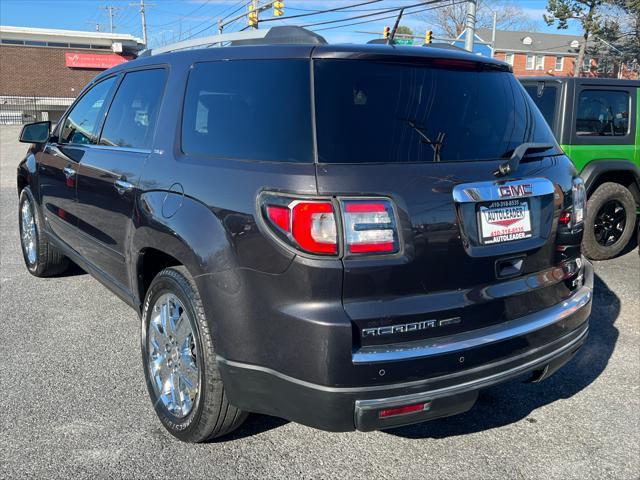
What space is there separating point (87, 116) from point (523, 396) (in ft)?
11.8

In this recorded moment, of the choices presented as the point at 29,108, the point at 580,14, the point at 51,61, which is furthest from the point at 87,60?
the point at 580,14

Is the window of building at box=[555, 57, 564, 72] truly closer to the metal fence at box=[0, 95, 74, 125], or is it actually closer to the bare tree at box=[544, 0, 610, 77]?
the bare tree at box=[544, 0, 610, 77]

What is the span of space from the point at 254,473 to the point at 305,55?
1873 millimetres

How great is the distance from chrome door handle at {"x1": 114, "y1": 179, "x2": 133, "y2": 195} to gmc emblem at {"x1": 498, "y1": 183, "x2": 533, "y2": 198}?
197 cm

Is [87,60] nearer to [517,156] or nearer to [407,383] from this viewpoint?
[517,156]

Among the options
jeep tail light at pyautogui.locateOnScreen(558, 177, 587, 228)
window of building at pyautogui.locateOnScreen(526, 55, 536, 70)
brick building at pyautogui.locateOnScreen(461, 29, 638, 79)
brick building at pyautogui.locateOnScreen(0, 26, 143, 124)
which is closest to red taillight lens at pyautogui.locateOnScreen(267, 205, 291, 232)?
jeep tail light at pyautogui.locateOnScreen(558, 177, 587, 228)

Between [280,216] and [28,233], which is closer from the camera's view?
[280,216]

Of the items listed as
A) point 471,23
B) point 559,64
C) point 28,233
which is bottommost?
point 28,233

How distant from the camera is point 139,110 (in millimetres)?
3535

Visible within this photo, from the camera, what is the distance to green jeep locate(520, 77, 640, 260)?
6195mm

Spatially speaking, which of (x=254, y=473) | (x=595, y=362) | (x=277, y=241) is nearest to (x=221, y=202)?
(x=277, y=241)

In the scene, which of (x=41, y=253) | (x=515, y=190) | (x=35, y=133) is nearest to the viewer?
(x=515, y=190)

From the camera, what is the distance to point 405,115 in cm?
245

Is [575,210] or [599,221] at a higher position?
[575,210]
